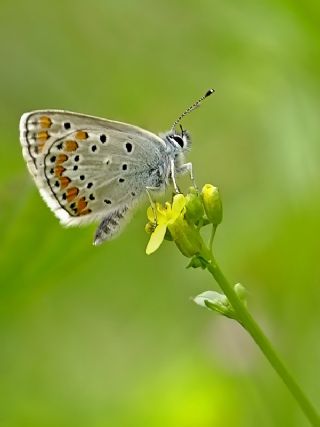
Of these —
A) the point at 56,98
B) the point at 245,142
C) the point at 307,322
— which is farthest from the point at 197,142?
the point at 307,322

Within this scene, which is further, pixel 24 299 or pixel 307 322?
pixel 307 322

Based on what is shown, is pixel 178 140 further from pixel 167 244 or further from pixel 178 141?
pixel 167 244

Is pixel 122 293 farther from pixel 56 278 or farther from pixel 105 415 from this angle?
pixel 56 278

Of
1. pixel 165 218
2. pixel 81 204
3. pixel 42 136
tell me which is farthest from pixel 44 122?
pixel 165 218

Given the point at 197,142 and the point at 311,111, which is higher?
the point at 197,142

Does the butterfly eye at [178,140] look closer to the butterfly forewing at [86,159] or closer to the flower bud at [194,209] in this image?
the butterfly forewing at [86,159]

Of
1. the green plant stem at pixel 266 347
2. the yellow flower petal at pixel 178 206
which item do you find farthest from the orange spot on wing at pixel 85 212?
the green plant stem at pixel 266 347

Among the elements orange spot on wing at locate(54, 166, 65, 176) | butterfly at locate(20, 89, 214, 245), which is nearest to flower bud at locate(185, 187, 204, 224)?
butterfly at locate(20, 89, 214, 245)
